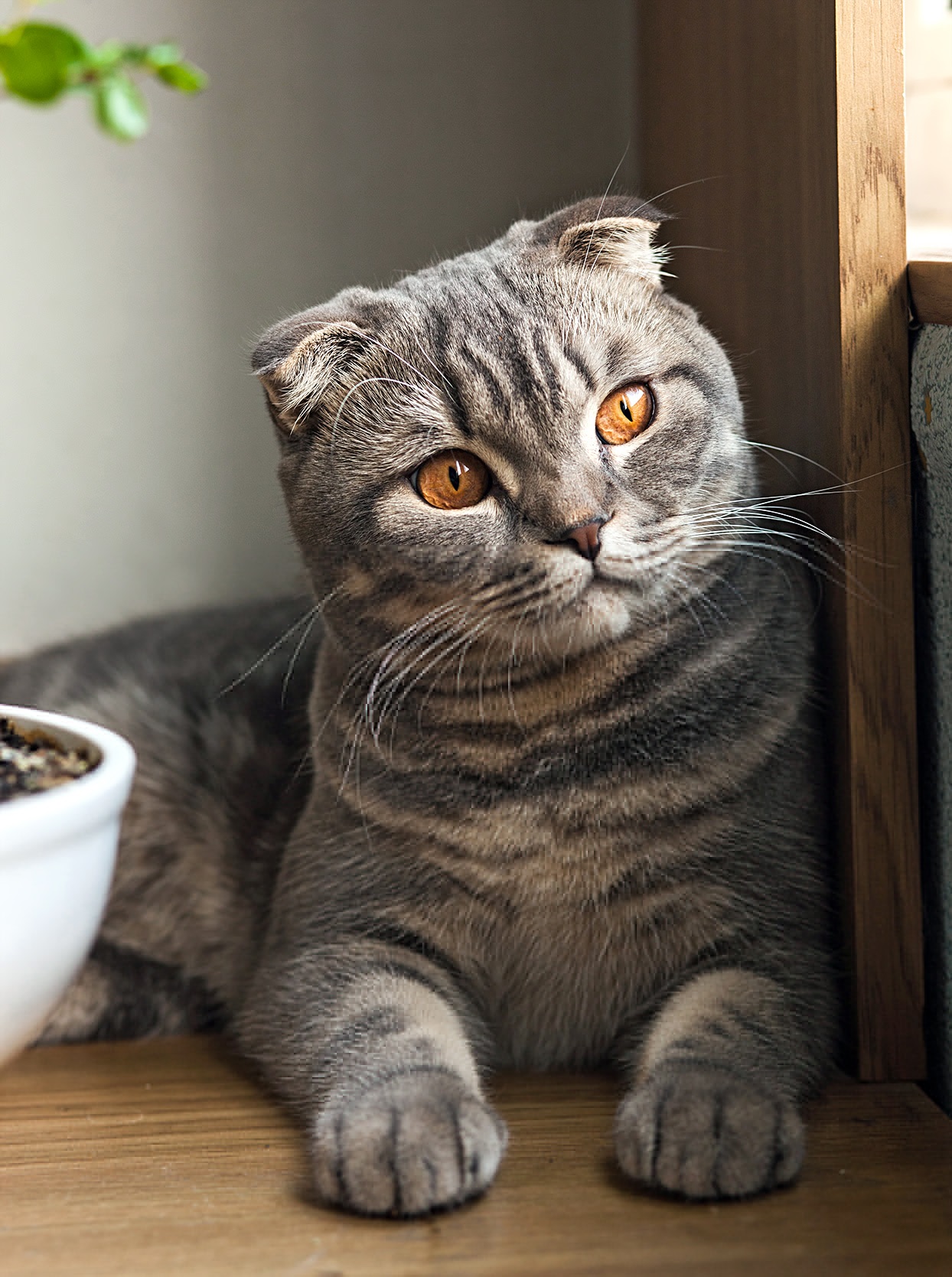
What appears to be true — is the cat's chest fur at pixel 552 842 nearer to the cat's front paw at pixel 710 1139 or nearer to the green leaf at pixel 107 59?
the cat's front paw at pixel 710 1139

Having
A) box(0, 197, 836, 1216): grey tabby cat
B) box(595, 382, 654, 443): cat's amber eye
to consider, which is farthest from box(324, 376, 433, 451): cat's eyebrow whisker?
box(595, 382, 654, 443): cat's amber eye

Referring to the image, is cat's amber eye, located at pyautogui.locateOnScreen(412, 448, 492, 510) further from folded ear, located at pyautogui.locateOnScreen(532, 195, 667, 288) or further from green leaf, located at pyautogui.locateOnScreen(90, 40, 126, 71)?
green leaf, located at pyautogui.locateOnScreen(90, 40, 126, 71)

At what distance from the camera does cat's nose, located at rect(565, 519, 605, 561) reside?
101 centimetres

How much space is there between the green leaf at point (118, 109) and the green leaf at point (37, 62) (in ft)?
0.07

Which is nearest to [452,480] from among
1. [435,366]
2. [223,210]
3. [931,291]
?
[435,366]

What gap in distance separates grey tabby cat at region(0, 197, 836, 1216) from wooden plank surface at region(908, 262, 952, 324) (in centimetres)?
19

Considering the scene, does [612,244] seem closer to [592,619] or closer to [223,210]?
[592,619]

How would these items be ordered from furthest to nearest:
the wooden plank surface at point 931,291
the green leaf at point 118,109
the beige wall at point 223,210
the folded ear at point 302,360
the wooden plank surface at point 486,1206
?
1. the beige wall at point 223,210
2. the folded ear at point 302,360
3. the wooden plank surface at point 931,291
4. the wooden plank surface at point 486,1206
5. the green leaf at point 118,109

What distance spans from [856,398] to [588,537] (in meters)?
0.26

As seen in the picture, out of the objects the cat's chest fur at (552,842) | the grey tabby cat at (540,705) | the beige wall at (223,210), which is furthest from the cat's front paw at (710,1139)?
the beige wall at (223,210)

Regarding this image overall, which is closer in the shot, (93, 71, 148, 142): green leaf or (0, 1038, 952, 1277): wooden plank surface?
(93, 71, 148, 142): green leaf

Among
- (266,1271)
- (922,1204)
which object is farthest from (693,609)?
(266,1271)

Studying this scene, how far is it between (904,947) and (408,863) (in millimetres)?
424

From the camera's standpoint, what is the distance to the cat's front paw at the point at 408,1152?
92 cm
